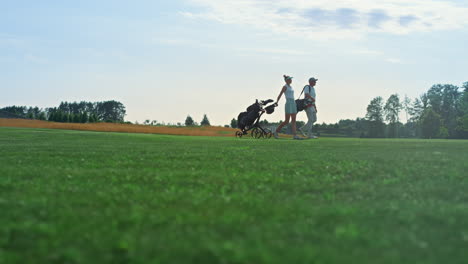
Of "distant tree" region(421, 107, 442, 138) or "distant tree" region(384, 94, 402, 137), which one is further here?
"distant tree" region(384, 94, 402, 137)

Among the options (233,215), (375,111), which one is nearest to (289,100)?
(233,215)

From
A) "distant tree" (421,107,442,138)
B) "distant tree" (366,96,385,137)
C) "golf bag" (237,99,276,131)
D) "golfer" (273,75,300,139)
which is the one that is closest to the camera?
"golfer" (273,75,300,139)

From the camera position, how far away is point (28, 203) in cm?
524

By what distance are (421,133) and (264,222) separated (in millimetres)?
81310

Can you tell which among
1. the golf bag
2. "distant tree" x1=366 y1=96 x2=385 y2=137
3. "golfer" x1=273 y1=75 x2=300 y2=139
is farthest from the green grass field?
"distant tree" x1=366 y1=96 x2=385 y2=137

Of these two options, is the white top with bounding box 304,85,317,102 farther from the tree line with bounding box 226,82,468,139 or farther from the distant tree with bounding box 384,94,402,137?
the distant tree with bounding box 384,94,402,137

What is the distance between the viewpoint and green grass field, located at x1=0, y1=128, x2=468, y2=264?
346 cm

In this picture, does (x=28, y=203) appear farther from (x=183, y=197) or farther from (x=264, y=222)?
(x=264, y=222)

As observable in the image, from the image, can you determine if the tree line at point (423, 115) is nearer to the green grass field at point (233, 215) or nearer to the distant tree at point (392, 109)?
the distant tree at point (392, 109)

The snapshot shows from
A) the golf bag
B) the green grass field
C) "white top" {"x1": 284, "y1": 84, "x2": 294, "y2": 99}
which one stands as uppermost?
"white top" {"x1": 284, "y1": 84, "x2": 294, "y2": 99}

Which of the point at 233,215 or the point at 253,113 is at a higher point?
the point at 253,113

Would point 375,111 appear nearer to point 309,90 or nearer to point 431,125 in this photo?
point 431,125

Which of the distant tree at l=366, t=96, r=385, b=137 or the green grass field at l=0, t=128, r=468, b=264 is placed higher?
the distant tree at l=366, t=96, r=385, b=137

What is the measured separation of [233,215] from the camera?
4551 millimetres
